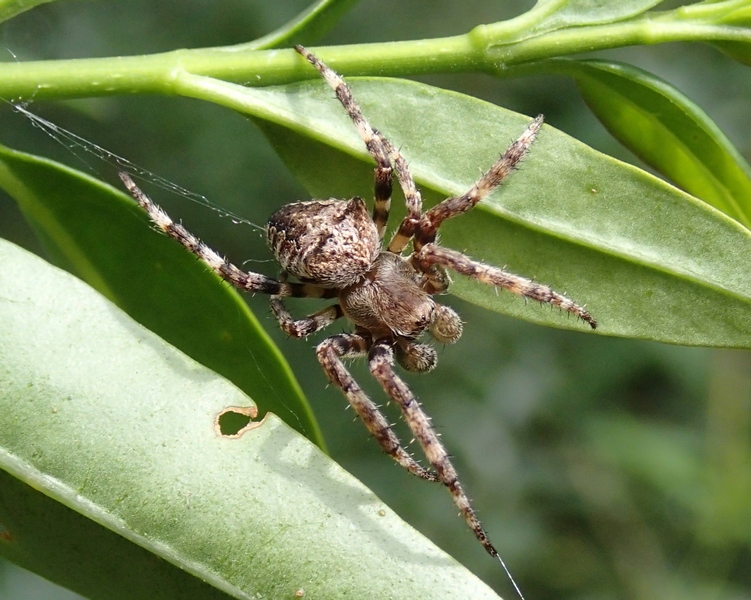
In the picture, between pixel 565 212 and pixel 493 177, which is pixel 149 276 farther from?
pixel 565 212

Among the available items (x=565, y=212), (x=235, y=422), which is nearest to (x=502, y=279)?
(x=565, y=212)

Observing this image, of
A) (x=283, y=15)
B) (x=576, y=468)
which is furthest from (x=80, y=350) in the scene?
(x=576, y=468)

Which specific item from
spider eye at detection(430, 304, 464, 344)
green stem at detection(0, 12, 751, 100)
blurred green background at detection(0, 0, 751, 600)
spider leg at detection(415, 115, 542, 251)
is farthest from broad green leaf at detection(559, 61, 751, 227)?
blurred green background at detection(0, 0, 751, 600)

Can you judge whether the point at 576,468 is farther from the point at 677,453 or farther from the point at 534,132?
the point at 534,132

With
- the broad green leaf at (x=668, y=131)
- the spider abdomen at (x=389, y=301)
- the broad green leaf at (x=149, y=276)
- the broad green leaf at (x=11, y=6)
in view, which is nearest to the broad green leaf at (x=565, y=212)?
the broad green leaf at (x=668, y=131)

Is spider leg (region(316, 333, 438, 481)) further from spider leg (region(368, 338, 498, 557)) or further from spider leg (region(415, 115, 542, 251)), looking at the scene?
spider leg (region(415, 115, 542, 251))

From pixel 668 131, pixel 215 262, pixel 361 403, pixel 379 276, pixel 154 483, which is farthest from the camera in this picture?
pixel 379 276
